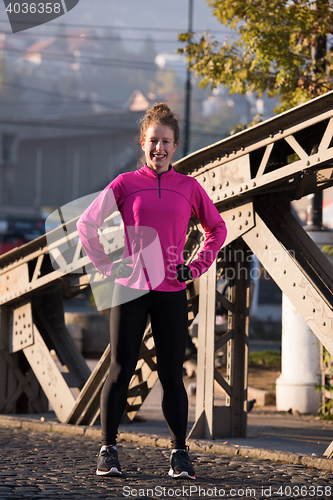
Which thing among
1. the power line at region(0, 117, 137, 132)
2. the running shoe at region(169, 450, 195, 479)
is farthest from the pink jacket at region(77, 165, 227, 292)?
the power line at region(0, 117, 137, 132)

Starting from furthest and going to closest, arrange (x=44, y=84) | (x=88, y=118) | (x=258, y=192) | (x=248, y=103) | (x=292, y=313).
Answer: (x=44, y=84), (x=248, y=103), (x=88, y=118), (x=292, y=313), (x=258, y=192)

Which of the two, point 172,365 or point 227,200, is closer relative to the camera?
point 172,365

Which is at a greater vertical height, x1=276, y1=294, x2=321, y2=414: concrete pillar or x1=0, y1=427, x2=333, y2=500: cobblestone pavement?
x1=276, y1=294, x2=321, y2=414: concrete pillar

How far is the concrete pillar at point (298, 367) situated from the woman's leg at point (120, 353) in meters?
4.88

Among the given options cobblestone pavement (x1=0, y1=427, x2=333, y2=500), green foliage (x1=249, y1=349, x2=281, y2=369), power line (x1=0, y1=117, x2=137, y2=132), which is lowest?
cobblestone pavement (x1=0, y1=427, x2=333, y2=500)

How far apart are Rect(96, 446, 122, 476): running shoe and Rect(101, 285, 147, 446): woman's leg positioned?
0.15 ft

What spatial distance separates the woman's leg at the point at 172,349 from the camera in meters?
4.20

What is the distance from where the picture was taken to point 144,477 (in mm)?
4230

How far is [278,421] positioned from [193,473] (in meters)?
4.09

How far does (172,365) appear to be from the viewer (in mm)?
4230

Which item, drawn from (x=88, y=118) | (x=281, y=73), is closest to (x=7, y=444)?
(x=281, y=73)

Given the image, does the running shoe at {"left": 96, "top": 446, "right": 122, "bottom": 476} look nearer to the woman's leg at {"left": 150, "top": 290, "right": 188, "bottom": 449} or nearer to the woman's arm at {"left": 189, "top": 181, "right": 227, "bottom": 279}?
the woman's leg at {"left": 150, "top": 290, "right": 188, "bottom": 449}

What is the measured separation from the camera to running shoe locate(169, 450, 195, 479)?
4.14m

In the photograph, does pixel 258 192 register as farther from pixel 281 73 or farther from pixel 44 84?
pixel 44 84
